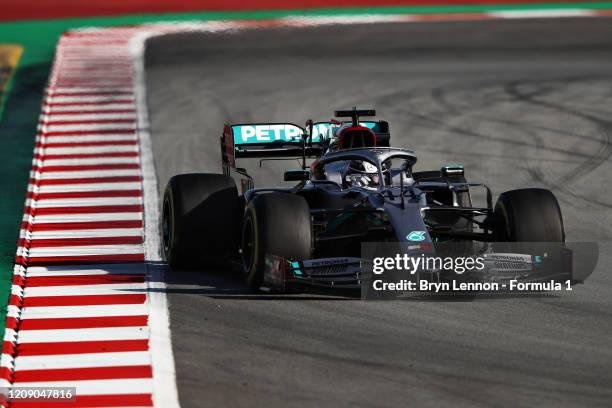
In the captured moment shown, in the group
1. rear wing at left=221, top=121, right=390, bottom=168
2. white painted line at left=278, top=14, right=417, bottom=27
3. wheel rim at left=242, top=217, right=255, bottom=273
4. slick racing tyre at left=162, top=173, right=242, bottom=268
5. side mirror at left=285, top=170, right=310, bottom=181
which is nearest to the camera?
wheel rim at left=242, top=217, right=255, bottom=273

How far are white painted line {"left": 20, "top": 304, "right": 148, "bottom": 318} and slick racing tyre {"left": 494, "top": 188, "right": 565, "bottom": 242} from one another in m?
3.98

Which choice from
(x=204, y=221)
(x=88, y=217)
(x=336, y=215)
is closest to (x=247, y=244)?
(x=204, y=221)

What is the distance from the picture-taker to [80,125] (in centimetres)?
2567

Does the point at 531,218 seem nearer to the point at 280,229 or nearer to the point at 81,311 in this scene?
the point at 280,229

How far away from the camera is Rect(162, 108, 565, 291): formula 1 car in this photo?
14.3 meters

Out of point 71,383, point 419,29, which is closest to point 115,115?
point 419,29

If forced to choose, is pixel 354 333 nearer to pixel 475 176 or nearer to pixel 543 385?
pixel 543 385

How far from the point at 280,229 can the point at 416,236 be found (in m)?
1.40

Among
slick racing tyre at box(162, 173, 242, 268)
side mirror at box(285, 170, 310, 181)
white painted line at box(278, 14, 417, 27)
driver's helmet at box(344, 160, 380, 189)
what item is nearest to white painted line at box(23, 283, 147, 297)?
slick racing tyre at box(162, 173, 242, 268)

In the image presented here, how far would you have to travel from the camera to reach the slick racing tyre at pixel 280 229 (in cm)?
1425

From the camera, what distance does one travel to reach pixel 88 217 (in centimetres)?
1941

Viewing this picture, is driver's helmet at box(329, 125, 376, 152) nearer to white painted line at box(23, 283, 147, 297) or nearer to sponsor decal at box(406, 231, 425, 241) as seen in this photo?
sponsor decal at box(406, 231, 425, 241)

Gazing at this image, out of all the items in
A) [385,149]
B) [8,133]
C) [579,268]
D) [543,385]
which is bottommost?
[543,385]

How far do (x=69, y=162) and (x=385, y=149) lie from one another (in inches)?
331
